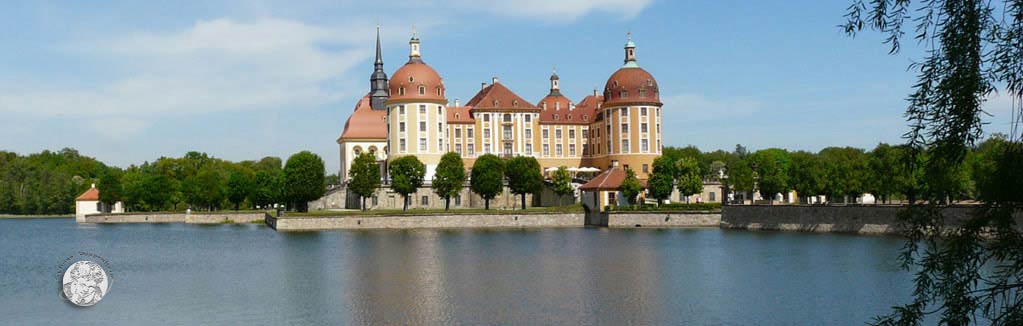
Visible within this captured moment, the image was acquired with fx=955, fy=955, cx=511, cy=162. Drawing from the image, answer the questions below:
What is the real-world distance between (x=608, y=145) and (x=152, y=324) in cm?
6109

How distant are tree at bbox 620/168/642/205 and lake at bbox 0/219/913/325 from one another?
1720 centimetres

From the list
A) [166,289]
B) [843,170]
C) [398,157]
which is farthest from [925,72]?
[398,157]

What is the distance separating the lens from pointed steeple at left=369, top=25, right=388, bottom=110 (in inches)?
3752

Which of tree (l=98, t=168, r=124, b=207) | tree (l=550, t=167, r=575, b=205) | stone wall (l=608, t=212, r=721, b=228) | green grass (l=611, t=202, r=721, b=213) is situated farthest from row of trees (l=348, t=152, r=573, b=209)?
tree (l=98, t=168, r=124, b=207)

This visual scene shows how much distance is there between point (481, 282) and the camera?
30.5 metres

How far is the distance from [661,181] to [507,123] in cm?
2033

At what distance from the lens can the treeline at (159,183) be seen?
75438mm

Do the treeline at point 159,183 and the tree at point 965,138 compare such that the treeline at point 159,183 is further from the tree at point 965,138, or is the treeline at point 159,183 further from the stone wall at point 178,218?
the tree at point 965,138

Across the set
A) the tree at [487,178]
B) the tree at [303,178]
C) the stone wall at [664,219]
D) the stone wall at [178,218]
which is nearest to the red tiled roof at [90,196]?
the stone wall at [178,218]

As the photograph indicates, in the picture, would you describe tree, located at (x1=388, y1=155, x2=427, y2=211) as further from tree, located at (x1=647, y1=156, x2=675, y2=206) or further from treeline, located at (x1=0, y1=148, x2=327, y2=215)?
tree, located at (x1=647, y1=156, x2=675, y2=206)

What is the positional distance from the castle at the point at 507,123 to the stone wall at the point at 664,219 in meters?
14.8

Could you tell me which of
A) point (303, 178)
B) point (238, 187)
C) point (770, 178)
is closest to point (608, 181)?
point (770, 178)

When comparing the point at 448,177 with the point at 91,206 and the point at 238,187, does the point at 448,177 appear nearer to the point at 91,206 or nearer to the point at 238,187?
the point at 238,187

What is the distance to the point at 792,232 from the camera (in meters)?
54.2
